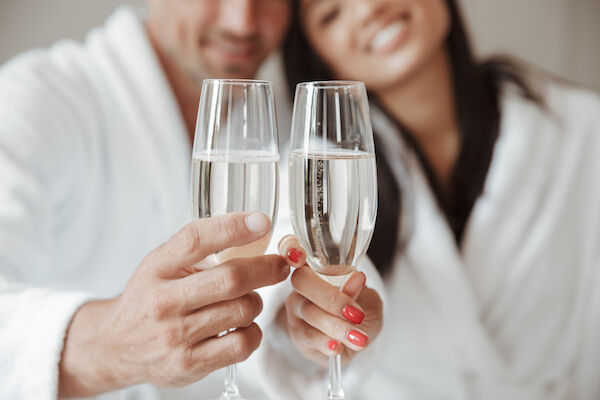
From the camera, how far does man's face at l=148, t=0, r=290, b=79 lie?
130 centimetres

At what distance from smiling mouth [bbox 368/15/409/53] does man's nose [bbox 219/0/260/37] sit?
0.98 ft

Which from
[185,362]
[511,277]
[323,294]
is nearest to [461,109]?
[511,277]

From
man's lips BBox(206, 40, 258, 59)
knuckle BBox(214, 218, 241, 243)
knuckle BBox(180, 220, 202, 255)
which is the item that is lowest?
knuckle BBox(180, 220, 202, 255)

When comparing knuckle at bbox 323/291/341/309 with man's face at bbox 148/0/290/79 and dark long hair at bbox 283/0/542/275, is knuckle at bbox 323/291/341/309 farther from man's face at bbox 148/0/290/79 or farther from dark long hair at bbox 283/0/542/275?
man's face at bbox 148/0/290/79

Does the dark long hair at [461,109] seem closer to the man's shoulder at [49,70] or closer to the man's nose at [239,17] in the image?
the man's nose at [239,17]

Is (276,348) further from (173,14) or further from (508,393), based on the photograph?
(173,14)

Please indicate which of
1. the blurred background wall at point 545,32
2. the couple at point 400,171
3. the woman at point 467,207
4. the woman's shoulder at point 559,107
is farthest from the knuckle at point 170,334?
the blurred background wall at point 545,32

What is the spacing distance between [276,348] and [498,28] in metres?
1.47

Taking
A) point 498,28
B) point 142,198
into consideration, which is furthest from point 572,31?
point 142,198

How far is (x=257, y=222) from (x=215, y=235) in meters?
0.04

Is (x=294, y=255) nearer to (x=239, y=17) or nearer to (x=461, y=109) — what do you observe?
(x=239, y=17)

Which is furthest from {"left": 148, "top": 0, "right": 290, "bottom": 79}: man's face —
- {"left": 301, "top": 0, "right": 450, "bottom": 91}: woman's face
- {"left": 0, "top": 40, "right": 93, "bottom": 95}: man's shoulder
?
{"left": 0, "top": 40, "right": 93, "bottom": 95}: man's shoulder

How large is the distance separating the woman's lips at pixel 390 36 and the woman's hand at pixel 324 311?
2.68ft

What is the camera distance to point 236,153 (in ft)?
1.90
